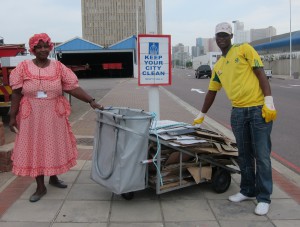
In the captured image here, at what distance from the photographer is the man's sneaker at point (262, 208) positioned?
4.20 metres

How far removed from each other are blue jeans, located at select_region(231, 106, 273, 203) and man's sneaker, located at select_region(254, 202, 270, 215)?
5 cm

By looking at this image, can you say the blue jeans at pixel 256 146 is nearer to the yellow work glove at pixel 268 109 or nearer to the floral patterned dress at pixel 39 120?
the yellow work glove at pixel 268 109

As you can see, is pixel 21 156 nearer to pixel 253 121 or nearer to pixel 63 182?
pixel 63 182

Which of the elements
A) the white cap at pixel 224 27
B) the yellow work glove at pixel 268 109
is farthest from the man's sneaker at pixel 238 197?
the white cap at pixel 224 27

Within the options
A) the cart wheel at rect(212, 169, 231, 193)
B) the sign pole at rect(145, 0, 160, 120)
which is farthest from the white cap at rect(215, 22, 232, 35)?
the sign pole at rect(145, 0, 160, 120)

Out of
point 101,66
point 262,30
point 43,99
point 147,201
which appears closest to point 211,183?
point 147,201

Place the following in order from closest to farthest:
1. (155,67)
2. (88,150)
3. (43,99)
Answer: (43,99), (155,67), (88,150)

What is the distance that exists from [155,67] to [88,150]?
6.96ft

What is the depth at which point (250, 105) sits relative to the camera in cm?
426

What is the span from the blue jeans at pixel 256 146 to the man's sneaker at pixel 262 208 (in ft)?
0.16

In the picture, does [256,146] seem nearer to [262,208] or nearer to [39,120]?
[262,208]

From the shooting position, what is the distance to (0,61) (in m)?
9.98

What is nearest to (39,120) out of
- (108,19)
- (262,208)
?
(262,208)

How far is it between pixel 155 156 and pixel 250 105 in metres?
1.12
